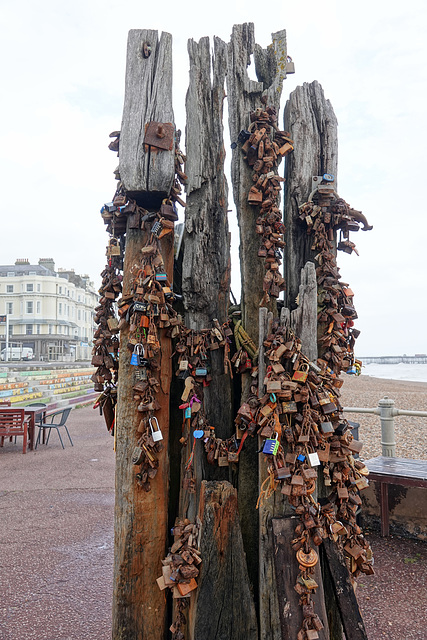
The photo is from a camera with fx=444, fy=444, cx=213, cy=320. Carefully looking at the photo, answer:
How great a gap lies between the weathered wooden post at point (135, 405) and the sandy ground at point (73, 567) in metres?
1.18

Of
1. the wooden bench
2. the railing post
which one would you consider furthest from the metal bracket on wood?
the railing post

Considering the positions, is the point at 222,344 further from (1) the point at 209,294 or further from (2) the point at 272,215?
(2) the point at 272,215

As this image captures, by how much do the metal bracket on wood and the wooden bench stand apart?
14.8 ft

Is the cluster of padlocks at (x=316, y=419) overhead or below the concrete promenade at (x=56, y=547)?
overhead

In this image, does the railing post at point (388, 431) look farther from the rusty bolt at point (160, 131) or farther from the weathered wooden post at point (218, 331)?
the rusty bolt at point (160, 131)

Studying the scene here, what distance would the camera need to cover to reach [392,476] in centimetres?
522

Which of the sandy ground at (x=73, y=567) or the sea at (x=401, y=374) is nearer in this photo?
the sandy ground at (x=73, y=567)

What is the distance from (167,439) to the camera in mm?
2768

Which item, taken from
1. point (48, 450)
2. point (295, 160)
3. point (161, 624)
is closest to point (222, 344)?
point (295, 160)

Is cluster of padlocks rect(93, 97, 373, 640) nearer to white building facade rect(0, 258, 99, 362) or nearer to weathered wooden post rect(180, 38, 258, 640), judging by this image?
weathered wooden post rect(180, 38, 258, 640)

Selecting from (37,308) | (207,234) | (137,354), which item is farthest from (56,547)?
(37,308)

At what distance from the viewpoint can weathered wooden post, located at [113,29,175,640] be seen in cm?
260

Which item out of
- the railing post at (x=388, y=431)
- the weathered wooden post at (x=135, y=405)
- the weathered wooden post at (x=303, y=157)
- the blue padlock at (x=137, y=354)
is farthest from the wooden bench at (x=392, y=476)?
the blue padlock at (x=137, y=354)

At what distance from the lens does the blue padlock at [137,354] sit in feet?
8.60
